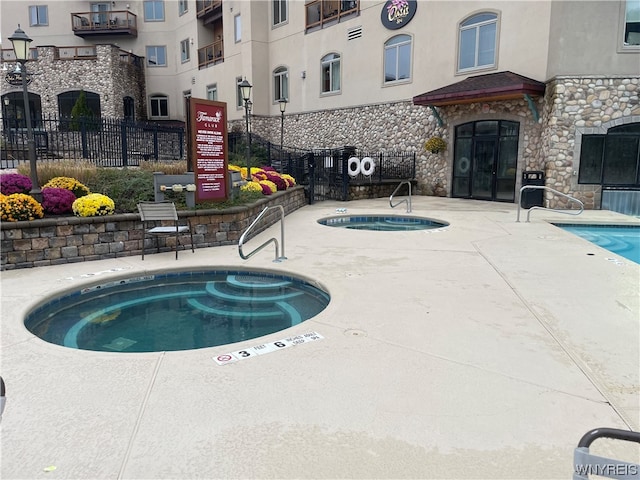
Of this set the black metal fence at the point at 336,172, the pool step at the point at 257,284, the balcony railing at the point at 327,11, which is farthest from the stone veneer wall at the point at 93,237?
the balcony railing at the point at 327,11

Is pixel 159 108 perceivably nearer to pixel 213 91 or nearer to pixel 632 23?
pixel 213 91

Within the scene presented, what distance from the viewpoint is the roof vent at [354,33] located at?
771 inches

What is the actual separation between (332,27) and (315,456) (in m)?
21.1

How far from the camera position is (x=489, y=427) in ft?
9.43

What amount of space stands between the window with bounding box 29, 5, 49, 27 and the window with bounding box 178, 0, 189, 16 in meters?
9.51

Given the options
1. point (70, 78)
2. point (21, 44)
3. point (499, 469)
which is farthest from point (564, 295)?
point (70, 78)

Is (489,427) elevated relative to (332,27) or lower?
lower

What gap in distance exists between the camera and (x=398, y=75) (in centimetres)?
1844

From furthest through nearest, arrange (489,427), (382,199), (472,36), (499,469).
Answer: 1. (382,199)
2. (472,36)
3. (489,427)
4. (499,469)

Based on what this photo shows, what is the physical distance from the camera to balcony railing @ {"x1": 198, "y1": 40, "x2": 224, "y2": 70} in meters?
26.5

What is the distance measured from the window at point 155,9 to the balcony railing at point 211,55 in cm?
514

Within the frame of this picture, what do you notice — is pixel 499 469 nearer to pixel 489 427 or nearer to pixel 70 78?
pixel 489 427

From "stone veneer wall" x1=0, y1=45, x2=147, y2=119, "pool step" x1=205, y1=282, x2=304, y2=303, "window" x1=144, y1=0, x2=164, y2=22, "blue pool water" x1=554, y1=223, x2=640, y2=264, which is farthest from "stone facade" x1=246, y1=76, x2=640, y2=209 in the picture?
"window" x1=144, y1=0, x2=164, y2=22

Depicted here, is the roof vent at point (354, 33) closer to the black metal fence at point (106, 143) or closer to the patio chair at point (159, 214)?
the black metal fence at point (106, 143)
